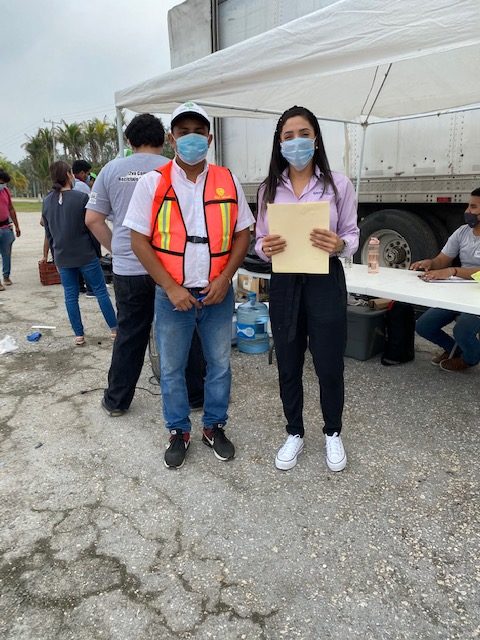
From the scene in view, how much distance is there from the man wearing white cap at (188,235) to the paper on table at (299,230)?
0.80ft

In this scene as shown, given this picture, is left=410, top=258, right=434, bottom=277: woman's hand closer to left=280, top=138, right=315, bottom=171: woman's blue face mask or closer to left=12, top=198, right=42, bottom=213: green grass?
left=280, top=138, right=315, bottom=171: woman's blue face mask

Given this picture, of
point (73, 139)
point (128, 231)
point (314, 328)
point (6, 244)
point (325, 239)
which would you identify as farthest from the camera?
point (73, 139)

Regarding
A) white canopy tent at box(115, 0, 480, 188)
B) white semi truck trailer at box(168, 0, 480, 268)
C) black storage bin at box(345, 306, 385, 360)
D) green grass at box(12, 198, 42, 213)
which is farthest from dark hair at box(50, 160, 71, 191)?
green grass at box(12, 198, 42, 213)

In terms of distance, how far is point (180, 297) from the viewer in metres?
2.18

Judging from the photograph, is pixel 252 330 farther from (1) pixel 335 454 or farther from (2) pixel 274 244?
(2) pixel 274 244

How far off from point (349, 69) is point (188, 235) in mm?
1343

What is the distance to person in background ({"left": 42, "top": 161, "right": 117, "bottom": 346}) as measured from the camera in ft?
13.9

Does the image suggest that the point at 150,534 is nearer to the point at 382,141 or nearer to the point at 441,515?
the point at 441,515

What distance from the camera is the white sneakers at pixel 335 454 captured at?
2.48 metres

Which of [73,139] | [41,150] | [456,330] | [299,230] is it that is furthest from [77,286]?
[41,150]

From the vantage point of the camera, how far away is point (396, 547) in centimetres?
197

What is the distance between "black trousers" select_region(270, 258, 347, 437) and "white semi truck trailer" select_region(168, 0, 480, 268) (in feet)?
9.20

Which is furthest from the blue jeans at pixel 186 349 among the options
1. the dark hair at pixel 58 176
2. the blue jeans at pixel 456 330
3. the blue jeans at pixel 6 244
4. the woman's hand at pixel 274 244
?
the blue jeans at pixel 6 244

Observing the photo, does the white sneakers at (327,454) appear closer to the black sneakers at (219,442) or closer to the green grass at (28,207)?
the black sneakers at (219,442)
